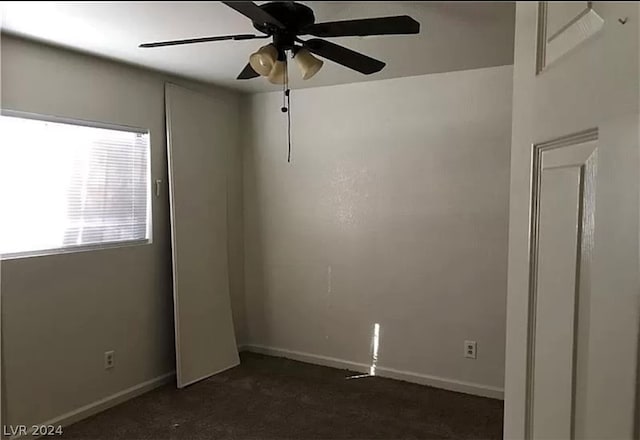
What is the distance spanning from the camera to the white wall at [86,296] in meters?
2.73

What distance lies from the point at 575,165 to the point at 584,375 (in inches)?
11.9

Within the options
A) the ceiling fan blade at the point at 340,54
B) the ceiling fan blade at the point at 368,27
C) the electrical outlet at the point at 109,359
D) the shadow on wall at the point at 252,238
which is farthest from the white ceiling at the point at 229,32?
the electrical outlet at the point at 109,359

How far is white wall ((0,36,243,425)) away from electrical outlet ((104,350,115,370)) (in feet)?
0.10

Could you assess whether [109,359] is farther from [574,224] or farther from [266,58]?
[574,224]

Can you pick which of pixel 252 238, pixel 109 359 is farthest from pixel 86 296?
pixel 252 238

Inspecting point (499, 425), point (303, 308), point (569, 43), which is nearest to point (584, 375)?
point (569, 43)

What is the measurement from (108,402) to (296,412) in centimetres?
118

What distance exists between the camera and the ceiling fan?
1.56 metres

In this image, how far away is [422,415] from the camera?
125 inches

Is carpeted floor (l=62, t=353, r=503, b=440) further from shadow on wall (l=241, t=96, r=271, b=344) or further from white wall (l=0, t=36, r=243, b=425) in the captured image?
shadow on wall (l=241, t=96, r=271, b=344)

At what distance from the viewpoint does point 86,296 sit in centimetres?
309

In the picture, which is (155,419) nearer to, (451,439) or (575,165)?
(451,439)

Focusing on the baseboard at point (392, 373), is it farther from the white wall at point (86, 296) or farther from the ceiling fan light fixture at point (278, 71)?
the ceiling fan light fixture at point (278, 71)

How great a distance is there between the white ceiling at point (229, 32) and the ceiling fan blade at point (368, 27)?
4 centimetres
